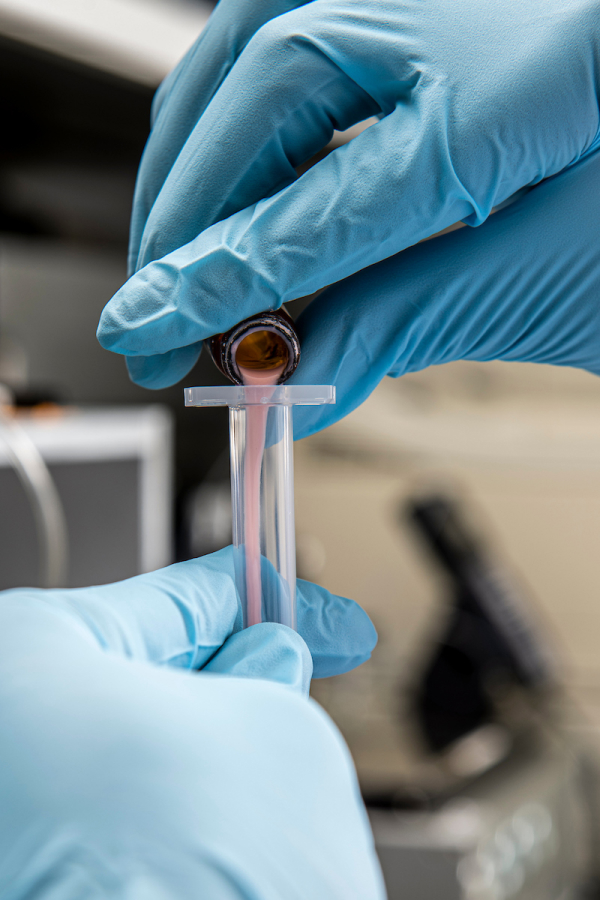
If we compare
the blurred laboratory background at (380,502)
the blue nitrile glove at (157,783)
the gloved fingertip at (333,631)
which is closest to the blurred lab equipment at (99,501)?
the blurred laboratory background at (380,502)

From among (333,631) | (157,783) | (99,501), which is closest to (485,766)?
(99,501)

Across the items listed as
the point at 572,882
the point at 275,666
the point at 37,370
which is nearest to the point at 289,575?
the point at 275,666

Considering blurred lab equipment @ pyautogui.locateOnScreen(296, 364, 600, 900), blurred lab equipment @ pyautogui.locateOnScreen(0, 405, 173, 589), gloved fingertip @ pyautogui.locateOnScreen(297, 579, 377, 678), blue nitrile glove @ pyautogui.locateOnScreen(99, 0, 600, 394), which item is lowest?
blurred lab equipment @ pyautogui.locateOnScreen(296, 364, 600, 900)

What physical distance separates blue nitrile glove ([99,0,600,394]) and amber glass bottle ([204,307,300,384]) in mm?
14

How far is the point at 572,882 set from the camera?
5.33 ft

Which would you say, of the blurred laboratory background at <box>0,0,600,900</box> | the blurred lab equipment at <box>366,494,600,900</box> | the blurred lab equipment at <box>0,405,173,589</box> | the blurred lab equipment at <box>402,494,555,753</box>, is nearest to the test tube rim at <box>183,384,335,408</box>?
the blurred laboratory background at <box>0,0,600,900</box>

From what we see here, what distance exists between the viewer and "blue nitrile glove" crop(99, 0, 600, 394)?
428mm

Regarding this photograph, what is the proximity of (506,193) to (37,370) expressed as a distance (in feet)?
5.18

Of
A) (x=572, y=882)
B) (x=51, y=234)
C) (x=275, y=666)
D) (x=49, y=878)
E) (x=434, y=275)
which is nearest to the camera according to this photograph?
(x=49, y=878)

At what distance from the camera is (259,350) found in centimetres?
46

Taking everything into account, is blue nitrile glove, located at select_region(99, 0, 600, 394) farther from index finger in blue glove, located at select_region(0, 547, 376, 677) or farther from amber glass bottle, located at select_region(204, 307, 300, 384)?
index finger in blue glove, located at select_region(0, 547, 376, 677)

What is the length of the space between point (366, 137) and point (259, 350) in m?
0.16

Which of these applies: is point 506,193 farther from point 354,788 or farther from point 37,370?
point 37,370

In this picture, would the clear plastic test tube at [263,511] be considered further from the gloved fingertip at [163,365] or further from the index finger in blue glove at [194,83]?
the index finger in blue glove at [194,83]
